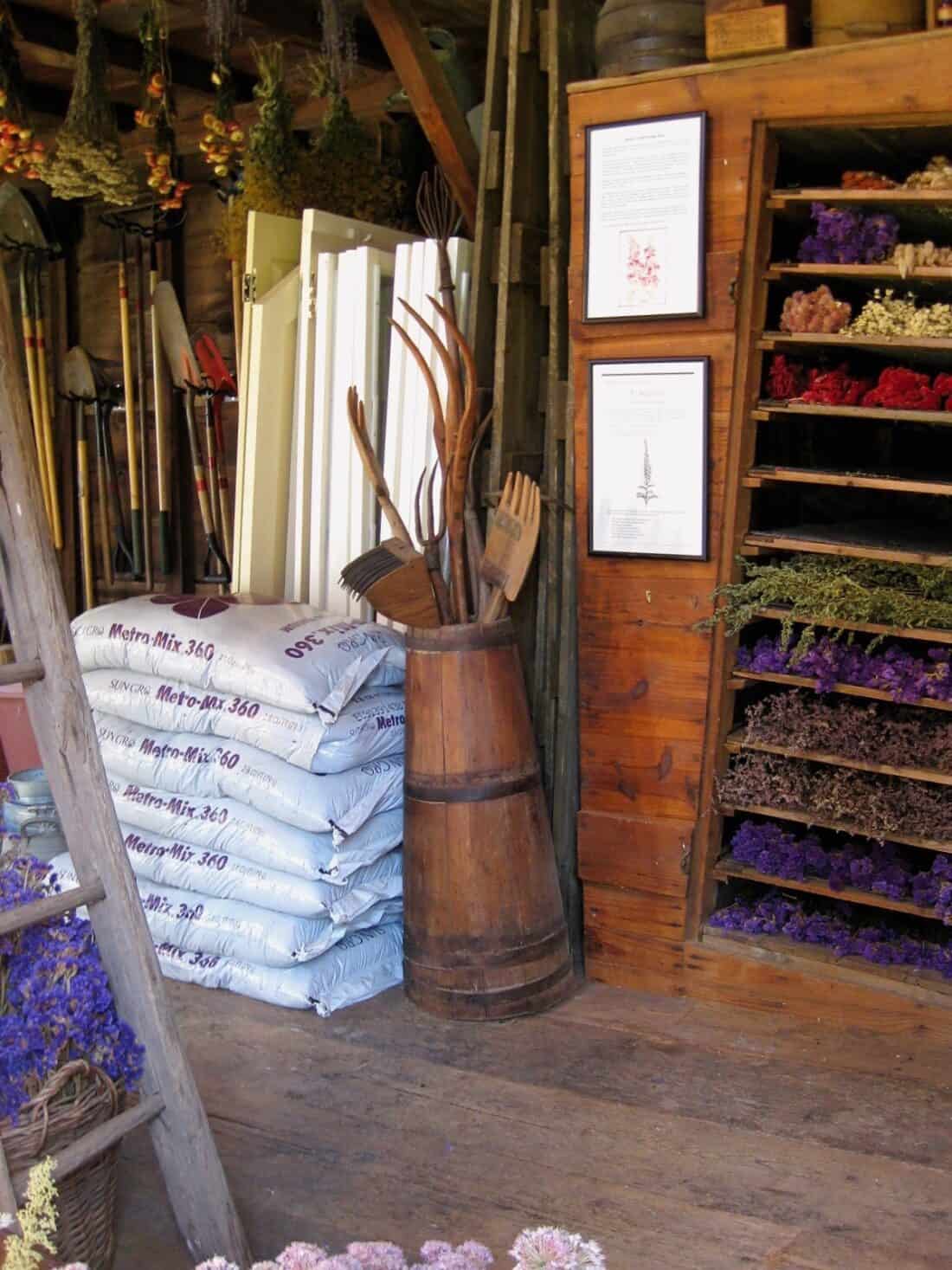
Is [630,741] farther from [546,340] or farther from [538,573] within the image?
[546,340]

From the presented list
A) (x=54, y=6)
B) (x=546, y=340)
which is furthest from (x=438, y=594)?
(x=54, y=6)

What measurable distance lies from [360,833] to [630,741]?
722 mm

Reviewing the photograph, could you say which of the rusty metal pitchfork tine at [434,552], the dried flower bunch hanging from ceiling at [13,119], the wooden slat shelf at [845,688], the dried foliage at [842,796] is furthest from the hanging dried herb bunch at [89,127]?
the dried foliage at [842,796]

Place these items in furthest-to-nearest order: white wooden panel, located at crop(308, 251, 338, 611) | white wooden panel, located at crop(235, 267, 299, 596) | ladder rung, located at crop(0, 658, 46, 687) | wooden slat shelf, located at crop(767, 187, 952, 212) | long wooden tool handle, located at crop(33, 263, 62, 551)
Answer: long wooden tool handle, located at crop(33, 263, 62, 551) → white wooden panel, located at crop(235, 267, 299, 596) → white wooden panel, located at crop(308, 251, 338, 611) → wooden slat shelf, located at crop(767, 187, 952, 212) → ladder rung, located at crop(0, 658, 46, 687)

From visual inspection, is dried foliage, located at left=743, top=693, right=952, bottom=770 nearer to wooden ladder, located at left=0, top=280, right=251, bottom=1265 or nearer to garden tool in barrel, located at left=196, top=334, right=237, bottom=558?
wooden ladder, located at left=0, top=280, right=251, bottom=1265

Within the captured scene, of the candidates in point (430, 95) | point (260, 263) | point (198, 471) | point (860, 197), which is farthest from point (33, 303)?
point (860, 197)

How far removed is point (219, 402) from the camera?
19.5ft

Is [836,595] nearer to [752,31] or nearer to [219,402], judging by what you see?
[752,31]

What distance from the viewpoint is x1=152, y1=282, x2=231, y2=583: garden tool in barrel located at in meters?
5.88

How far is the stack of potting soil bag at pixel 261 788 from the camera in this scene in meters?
3.52

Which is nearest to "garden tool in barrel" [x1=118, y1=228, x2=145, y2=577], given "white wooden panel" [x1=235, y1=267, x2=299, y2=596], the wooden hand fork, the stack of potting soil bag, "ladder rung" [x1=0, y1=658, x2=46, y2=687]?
"white wooden panel" [x1=235, y1=267, x2=299, y2=596]

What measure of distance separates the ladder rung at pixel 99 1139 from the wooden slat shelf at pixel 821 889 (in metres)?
1.69

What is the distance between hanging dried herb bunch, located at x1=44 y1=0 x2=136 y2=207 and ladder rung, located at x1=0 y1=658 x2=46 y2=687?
3079mm

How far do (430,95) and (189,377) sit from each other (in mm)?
2304
